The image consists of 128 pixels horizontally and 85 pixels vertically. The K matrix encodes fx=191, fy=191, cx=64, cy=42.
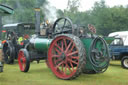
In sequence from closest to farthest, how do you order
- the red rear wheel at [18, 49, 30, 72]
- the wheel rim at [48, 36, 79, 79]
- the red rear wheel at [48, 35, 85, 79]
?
the red rear wheel at [48, 35, 85, 79]
the wheel rim at [48, 36, 79, 79]
the red rear wheel at [18, 49, 30, 72]

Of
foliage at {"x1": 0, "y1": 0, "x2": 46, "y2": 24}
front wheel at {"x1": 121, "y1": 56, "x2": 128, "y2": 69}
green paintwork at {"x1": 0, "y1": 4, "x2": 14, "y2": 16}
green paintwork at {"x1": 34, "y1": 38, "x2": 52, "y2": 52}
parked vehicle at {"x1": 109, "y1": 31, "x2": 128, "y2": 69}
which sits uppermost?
foliage at {"x1": 0, "y1": 0, "x2": 46, "y2": 24}

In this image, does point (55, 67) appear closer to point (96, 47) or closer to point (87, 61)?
point (87, 61)

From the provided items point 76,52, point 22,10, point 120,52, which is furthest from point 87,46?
point 22,10

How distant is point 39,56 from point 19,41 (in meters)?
2.79

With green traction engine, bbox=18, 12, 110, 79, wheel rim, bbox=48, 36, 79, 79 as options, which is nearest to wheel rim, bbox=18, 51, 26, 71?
green traction engine, bbox=18, 12, 110, 79

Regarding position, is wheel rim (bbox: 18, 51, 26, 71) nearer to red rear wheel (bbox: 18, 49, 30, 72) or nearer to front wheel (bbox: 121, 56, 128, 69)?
red rear wheel (bbox: 18, 49, 30, 72)

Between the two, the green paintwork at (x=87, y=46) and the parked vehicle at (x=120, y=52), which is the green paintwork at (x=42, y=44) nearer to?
the green paintwork at (x=87, y=46)

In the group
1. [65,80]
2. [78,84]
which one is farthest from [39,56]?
[78,84]

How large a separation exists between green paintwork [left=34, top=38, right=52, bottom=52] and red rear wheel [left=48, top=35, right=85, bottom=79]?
1.82 ft

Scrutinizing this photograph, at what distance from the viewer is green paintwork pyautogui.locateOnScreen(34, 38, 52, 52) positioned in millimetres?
6491

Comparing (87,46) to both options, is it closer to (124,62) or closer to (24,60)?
(24,60)

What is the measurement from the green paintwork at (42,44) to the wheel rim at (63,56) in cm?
56

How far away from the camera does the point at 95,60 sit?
566 cm

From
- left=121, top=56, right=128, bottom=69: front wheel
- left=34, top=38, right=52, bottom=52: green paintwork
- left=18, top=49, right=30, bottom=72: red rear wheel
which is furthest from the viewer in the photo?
Answer: left=121, top=56, right=128, bottom=69: front wheel
